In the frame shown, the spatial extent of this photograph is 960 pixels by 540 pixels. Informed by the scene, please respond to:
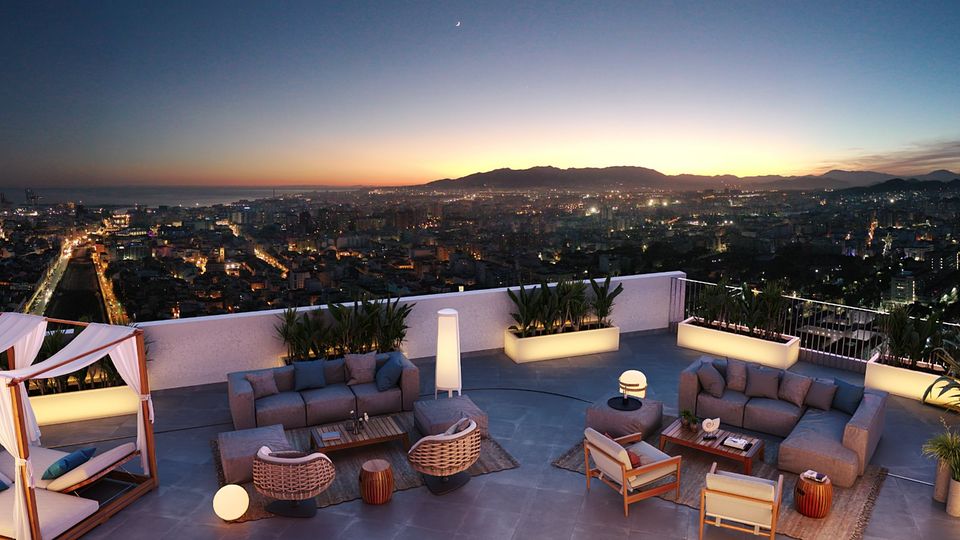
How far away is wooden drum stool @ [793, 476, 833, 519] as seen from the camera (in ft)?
16.3

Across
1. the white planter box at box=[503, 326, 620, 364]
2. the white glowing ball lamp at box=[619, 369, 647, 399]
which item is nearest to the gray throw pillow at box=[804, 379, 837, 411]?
the white glowing ball lamp at box=[619, 369, 647, 399]

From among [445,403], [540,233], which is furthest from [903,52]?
[445,403]

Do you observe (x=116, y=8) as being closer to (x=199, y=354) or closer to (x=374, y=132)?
(x=374, y=132)

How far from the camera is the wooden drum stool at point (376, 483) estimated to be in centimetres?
519

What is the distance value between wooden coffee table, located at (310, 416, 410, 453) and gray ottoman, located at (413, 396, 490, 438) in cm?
26

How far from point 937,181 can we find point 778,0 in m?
8.80

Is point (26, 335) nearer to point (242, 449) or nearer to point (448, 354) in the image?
point (242, 449)

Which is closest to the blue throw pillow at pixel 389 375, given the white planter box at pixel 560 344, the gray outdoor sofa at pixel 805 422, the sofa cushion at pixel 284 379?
the sofa cushion at pixel 284 379

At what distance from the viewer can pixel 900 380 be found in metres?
7.89

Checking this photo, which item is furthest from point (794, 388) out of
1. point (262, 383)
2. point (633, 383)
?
point (262, 383)

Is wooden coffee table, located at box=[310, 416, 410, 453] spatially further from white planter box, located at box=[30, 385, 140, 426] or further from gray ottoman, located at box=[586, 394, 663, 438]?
white planter box, located at box=[30, 385, 140, 426]

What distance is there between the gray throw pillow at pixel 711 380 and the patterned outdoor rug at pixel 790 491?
2.35 ft

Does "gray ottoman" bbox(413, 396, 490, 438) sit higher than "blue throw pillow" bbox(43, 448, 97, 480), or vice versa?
"blue throw pillow" bbox(43, 448, 97, 480)

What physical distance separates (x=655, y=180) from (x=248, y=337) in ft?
44.3
